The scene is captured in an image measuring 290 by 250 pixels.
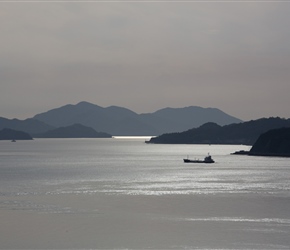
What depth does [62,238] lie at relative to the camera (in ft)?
147

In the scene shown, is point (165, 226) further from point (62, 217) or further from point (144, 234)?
point (62, 217)

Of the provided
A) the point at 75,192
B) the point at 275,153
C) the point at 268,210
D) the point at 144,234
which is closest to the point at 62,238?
the point at 144,234

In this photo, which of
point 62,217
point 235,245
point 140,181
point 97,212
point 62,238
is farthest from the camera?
point 140,181

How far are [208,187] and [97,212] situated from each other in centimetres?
3338

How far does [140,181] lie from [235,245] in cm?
5888

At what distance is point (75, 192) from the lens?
7850 centimetres

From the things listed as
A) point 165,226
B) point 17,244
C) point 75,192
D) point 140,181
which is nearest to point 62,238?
point 17,244

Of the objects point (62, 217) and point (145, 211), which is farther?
point (145, 211)

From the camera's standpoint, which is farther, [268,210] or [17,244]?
[268,210]

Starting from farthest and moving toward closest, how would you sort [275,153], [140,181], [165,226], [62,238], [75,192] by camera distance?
[275,153]
[140,181]
[75,192]
[165,226]
[62,238]

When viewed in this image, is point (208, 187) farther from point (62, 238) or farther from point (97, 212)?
point (62, 238)

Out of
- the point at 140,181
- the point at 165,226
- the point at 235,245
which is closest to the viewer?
the point at 235,245

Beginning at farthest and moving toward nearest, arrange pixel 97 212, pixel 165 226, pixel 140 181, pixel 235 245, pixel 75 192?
1. pixel 140 181
2. pixel 75 192
3. pixel 97 212
4. pixel 165 226
5. pixel 235 245

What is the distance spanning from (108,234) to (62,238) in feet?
12.7
